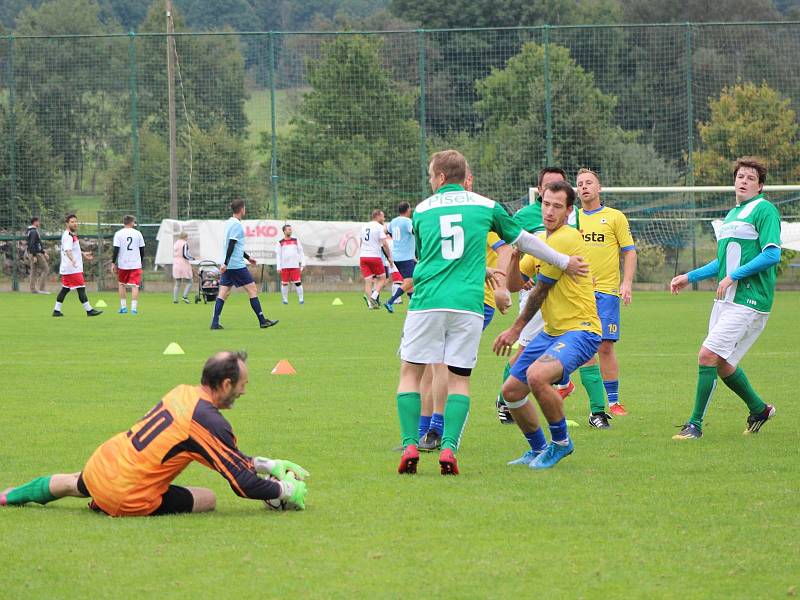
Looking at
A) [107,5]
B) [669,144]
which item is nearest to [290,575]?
[669,144]

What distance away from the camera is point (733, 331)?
8.70 m

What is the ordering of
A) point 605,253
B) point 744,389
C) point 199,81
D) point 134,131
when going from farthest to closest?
point 199,81, point 134,131, point 605,253, point 744,389

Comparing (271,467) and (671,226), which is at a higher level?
(671,226)

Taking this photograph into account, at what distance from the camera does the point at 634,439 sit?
8.71m

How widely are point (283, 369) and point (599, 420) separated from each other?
478 cm

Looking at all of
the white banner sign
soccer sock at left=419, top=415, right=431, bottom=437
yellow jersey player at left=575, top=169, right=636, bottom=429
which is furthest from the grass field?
the white banner sign

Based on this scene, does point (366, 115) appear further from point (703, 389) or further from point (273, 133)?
point (703, 389)

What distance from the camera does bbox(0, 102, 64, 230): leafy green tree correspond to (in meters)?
36.7

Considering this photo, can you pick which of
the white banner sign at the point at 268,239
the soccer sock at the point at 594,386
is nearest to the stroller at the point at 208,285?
the white banner sign at the point at 268,239

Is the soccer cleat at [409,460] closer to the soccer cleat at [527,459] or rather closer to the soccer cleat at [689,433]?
the soccer cleat at [527,459]

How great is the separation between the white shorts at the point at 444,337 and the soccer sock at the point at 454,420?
0.72 ft

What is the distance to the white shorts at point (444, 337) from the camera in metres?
7.38

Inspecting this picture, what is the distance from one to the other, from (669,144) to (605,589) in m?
33.1

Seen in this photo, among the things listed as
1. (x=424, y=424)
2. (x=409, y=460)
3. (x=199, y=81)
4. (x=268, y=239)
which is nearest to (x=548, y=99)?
(x=268, y=239)
